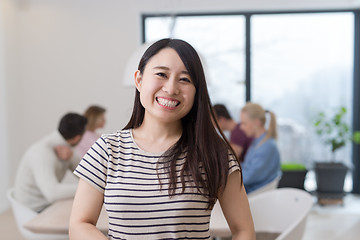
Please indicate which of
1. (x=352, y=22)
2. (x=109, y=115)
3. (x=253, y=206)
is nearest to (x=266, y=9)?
(x=352, y=22)

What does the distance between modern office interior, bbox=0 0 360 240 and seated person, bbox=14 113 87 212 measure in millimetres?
2257

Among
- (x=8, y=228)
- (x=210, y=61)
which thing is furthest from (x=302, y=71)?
(x=8, y=228)

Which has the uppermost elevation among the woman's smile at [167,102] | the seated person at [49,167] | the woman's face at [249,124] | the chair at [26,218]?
the woman's smile at [167,102]

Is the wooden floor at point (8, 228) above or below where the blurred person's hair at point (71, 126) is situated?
below

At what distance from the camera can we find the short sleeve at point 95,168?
124 cm

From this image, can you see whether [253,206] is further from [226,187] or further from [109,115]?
[109,115]

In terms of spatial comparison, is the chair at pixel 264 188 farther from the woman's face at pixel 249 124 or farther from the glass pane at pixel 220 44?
the glass pane at pixel 220 44

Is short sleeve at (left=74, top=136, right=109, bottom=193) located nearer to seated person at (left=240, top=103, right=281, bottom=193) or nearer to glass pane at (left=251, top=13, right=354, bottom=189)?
seated person at (left=240, top=103, right=281, bottom=193)

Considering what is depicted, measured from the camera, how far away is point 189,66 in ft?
4.08

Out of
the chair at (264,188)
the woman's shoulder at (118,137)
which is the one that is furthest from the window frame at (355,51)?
the woman's shoulder at (118,137)

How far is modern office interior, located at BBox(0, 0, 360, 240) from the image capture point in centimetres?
544

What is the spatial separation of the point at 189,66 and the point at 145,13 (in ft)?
14.8

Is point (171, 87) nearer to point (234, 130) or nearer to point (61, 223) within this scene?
point (61, 223)

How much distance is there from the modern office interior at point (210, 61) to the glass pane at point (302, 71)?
1cm
